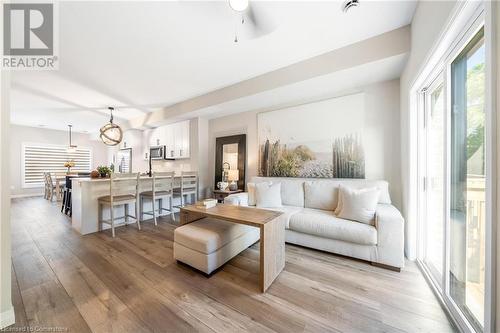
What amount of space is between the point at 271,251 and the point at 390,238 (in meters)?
1.31

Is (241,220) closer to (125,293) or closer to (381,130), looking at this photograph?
(125,293)

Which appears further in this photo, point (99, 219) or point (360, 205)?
point (99, 219)

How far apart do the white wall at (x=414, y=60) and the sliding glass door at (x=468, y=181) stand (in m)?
0.27

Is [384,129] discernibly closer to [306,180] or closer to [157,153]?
[306,180]

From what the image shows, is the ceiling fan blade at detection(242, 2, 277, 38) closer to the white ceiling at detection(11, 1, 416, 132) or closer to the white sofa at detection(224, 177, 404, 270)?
the white ceiling at detection(11, 1, 416, 132)

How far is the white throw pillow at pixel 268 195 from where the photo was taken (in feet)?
9.54

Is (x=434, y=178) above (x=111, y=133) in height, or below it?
below

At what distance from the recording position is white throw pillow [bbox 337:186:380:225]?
2.11 meters

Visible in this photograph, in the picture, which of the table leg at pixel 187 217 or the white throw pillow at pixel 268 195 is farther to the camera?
the white throw pillow at pixel 268 195

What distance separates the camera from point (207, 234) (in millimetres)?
1885

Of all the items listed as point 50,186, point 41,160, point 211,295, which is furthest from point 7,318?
point 41,160

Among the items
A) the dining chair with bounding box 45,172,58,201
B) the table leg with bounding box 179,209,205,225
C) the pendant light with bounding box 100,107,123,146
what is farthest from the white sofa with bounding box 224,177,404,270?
the dining chair with bounding box 45,172,58,201

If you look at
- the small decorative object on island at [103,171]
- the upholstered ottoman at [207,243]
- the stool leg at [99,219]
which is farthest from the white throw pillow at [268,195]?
the small decorative object on island at [103,171]

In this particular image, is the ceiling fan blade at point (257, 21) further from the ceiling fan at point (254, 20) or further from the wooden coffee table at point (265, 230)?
the wooden coffee table at point (265, 230)
